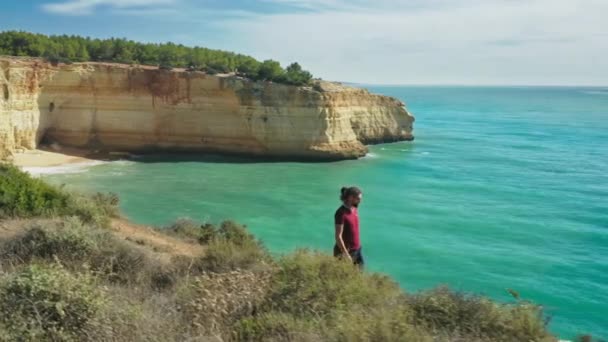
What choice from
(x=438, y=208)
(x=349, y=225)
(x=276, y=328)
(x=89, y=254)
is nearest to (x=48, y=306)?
(x=276, y=328)

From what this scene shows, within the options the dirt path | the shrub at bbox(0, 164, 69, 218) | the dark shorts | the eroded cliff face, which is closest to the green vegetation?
the dark shorts

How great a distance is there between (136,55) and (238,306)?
36545 millimetres

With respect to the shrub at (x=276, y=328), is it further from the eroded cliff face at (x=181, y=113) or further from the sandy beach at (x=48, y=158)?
the eroded cliff face at (x=181, y=113)

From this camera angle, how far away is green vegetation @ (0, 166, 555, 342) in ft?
14.0

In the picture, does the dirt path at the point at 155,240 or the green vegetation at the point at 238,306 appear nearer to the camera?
the green vegetation at the point at 238,306

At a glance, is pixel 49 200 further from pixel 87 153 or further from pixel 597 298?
pixel 87 153

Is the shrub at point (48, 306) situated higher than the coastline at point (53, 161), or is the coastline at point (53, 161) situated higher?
the shrub at point (48, 306)

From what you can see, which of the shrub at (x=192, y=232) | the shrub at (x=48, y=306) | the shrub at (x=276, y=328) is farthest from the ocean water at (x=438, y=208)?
the shrub at (x=48, y=306)

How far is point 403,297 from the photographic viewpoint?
17.9ft

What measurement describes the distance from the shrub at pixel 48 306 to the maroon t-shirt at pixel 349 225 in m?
3.11

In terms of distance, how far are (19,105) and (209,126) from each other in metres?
10.8

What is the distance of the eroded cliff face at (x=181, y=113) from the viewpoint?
33.3 meters

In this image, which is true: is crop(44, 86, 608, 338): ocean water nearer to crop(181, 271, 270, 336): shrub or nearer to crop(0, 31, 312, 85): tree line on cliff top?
crop(181, 271, 270, 336): shrub

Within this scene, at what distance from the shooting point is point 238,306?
5.10 metres
